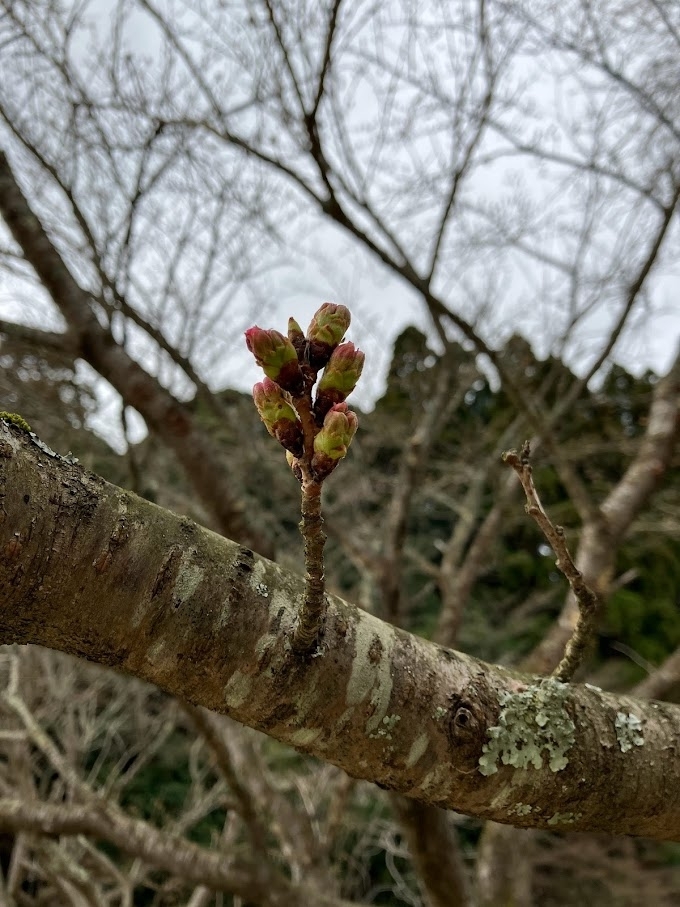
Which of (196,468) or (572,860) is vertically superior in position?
(196,468)

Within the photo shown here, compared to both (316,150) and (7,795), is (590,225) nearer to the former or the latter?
(316,150)

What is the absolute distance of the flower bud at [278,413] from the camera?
65 cm

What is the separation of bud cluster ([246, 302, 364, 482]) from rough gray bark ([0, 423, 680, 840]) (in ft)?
0.87

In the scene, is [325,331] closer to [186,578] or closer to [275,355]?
[275,355]

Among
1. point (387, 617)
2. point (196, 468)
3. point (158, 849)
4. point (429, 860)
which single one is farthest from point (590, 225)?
point (158, 849)

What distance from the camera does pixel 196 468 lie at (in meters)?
2.42

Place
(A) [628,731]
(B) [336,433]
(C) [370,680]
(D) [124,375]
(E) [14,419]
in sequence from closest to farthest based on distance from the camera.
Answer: (B) [336,433] < (E) [14,419] < (C) [370,680] < (A) [628,731] < (D) [124,375]

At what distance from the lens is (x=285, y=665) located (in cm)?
85

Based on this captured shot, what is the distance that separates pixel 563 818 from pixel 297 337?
0.83m

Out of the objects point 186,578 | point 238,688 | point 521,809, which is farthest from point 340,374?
point 521,809

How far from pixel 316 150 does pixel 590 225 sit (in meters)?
2.71

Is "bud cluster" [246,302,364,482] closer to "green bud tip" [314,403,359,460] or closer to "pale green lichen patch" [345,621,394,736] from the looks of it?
"green bud tip" [314,403,359,460]

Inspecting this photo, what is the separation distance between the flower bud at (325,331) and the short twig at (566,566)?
11.7 inches

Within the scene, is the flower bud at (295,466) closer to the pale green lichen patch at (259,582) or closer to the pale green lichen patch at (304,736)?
the pale green lichen patch at (259,582)
